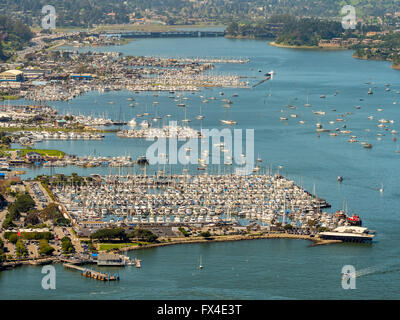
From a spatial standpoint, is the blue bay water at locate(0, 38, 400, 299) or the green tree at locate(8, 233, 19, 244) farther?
the green tree at locate(8, 233, 19, 244)

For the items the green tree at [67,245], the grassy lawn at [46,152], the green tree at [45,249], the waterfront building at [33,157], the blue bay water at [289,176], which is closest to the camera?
the blue bay water at [289,176]

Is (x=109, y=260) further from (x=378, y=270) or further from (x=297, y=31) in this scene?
(x=297, y=31)

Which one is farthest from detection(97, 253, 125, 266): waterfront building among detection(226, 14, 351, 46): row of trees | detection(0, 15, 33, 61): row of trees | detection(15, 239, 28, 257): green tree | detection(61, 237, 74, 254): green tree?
detection(226, 14, 351, 46): row of trees

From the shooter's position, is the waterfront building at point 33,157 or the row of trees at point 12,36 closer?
the waterfront building at point 33,157

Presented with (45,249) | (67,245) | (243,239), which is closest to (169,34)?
(243,239)

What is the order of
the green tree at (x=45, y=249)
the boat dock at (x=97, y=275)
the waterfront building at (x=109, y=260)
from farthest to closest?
the green tree at (x=45, y=249) → the waterfront building at (x=109, y=260) → the boat dock at (x=97, y=275)

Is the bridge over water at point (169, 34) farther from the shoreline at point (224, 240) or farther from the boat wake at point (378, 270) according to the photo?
the boat wake at point (378, 270)

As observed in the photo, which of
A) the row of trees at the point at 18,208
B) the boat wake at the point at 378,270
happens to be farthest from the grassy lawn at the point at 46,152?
the boat wake at the point at 378,270

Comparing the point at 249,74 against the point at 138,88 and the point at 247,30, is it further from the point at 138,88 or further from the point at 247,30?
the point at 247,30

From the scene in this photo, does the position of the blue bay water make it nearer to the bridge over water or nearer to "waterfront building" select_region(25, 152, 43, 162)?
"waterfront building" select_region(25, 152, 43, 162)
